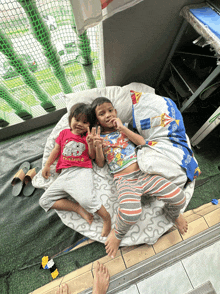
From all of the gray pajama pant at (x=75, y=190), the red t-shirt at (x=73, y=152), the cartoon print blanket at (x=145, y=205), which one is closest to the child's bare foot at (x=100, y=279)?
the cartoon print blanket at (x=145, y=205)

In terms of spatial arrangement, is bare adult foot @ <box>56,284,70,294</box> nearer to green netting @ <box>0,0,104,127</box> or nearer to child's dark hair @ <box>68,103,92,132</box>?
child's dark hair @ <box>68,103,92,132</box>

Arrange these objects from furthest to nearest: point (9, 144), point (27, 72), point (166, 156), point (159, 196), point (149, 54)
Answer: point (9, 144) < point (149, 54) < point (27, 72) < point (166, 156) < point (159, 196)

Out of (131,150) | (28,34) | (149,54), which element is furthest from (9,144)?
(149,54)

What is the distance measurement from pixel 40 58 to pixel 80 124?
605 millimetres

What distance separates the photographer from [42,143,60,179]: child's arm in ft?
3.51

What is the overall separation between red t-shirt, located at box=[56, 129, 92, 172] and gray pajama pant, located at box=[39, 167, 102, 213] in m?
0.04

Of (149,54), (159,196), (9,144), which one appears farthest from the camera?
(9,144)

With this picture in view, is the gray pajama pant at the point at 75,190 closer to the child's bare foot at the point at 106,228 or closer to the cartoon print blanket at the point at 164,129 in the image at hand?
the child's bare foot at the point at 106,228

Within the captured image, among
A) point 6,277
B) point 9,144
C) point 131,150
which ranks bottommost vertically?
point 6,277

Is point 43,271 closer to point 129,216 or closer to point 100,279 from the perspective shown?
point 100,279

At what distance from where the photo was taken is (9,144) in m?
1.54

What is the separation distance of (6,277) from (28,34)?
63.6 inches

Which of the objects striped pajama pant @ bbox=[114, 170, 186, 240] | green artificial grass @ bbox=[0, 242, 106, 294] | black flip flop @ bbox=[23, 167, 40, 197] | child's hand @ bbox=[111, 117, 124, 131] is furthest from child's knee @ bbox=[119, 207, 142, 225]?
black flip flop @ bbox=[23, 167, 40, 197]

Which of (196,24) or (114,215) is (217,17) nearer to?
(196,24)
